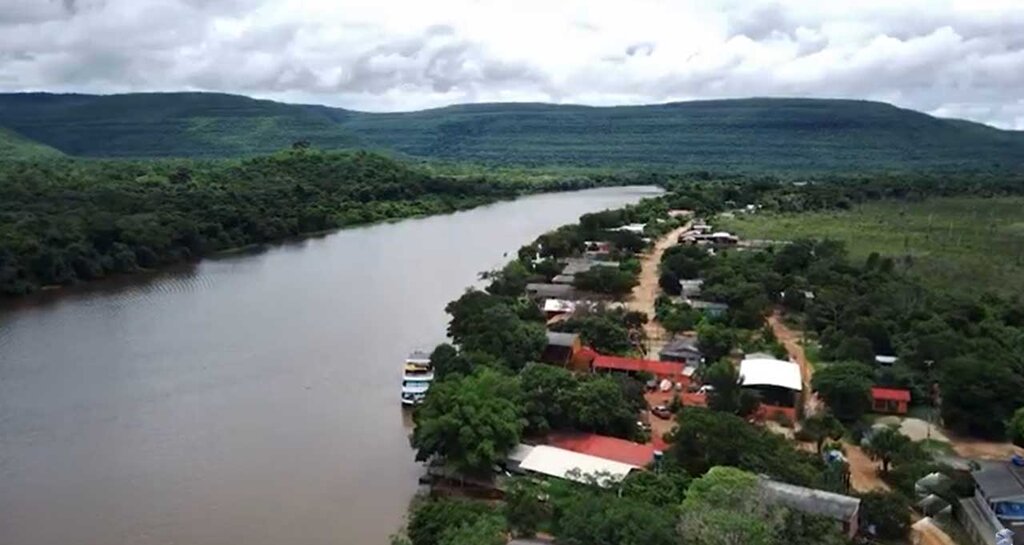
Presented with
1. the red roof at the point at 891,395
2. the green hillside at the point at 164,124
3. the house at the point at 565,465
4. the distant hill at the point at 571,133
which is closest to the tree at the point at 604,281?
the red roof at the point at 891,395

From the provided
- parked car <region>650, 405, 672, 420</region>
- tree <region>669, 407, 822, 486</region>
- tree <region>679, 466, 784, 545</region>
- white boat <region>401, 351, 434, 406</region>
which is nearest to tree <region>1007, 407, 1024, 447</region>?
tree <region>669, 407, 822, 486</region>

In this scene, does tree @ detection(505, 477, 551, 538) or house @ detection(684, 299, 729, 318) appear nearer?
tree @ detection(505, 477, 551, 538)

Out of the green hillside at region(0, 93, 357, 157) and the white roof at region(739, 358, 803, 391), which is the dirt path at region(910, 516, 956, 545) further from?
the green hillside at region(0, 93, 357, 157)

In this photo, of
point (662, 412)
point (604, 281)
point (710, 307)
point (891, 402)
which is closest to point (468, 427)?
point (662, 412)

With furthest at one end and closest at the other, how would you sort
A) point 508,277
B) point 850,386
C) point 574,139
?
point 574,139, point 508,277, point 850,386

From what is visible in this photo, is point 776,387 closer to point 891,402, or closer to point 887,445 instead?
point 891,402

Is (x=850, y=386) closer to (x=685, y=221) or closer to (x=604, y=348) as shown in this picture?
(x=604, y=348)

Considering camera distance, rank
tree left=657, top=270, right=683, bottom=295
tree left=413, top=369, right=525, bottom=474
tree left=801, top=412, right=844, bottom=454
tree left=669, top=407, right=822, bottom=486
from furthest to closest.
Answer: tree left=657, top=270, right=683, bottom=295 → tree left=801, top=412, right=844, bottom=454 → tree left=413, top=369, right=525, bottom=474 → tree left=669, top=407, right=822, bottom=486

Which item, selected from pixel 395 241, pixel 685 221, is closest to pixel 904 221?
pixel 685 221
